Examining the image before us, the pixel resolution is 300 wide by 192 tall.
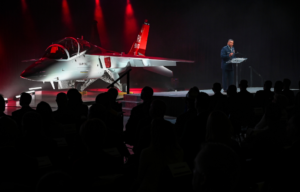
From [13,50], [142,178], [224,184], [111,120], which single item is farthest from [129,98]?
[13,50]

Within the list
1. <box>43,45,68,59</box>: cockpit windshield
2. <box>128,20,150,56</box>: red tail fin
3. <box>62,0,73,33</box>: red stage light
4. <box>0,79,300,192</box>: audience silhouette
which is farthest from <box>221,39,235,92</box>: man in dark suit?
<box>62,0,73,33</box>: red stage light

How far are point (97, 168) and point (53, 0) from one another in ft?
52.4

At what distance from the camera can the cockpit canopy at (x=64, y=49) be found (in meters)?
10.5

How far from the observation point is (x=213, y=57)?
1766 cm

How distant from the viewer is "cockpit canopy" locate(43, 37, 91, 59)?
10.5 metres

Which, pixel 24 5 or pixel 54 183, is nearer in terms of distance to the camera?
pixel 54 183

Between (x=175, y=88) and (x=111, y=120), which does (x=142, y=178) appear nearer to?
(x=111, y=120)

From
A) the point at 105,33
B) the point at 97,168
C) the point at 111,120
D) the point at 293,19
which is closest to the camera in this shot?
the point at 97,168

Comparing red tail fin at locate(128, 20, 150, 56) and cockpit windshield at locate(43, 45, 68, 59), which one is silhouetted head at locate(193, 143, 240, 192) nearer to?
cockpit windshield at locate(43, 45, 68, 59)

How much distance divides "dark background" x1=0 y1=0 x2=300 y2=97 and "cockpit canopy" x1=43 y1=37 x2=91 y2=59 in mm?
5314

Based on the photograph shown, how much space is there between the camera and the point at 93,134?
1.93 meters

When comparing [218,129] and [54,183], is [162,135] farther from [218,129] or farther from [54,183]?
[54,183]

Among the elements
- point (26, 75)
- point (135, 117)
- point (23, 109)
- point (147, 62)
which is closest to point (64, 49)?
point (26, 75)

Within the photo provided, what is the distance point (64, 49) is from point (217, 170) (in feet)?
34.1
